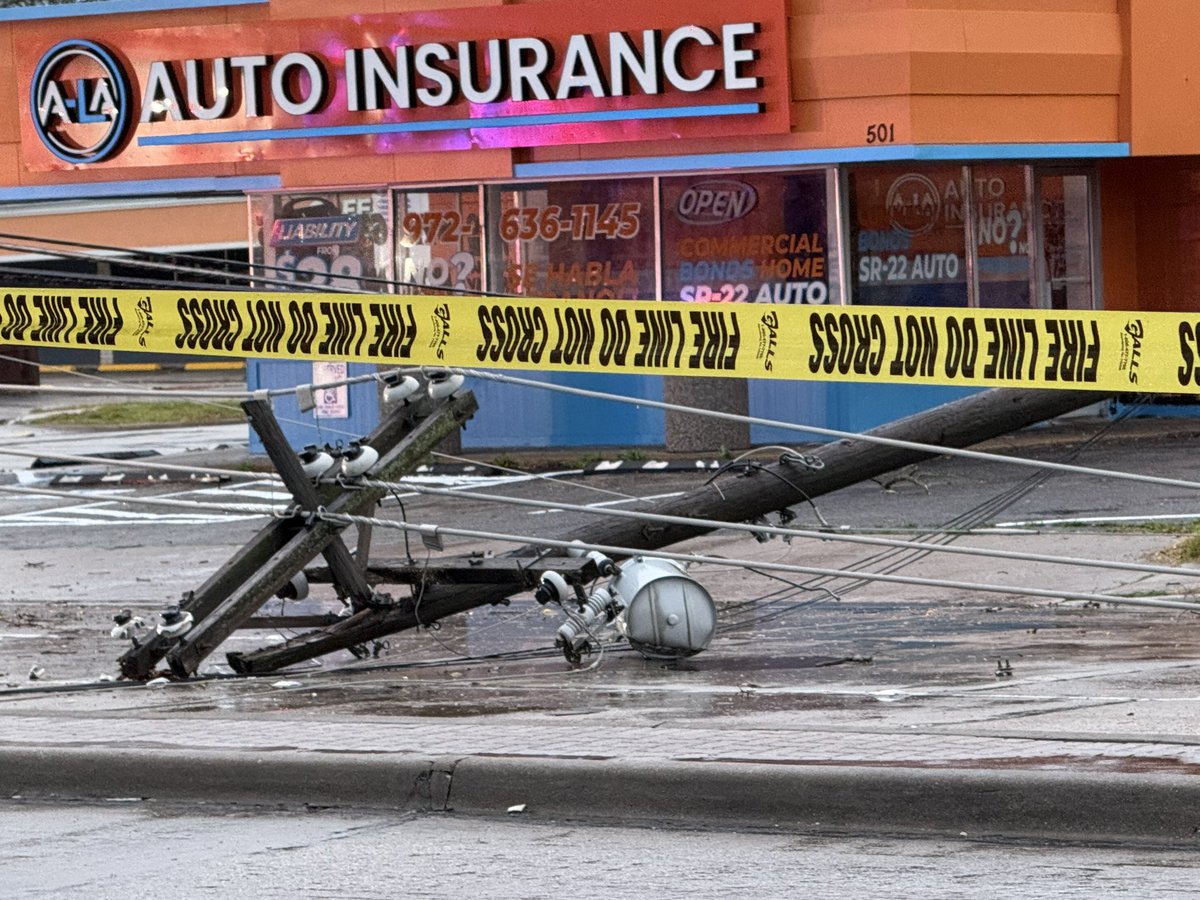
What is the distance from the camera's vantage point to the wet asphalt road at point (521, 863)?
244 inches

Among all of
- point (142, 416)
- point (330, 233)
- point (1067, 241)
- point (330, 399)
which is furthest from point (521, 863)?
point (142, 416)

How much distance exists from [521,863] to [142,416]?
27.6 metres

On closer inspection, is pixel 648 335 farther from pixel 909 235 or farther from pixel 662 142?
pixel 909 235

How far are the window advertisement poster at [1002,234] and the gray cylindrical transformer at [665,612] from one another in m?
12.9

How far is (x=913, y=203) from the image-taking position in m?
22.5

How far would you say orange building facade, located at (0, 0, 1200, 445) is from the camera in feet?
68.3

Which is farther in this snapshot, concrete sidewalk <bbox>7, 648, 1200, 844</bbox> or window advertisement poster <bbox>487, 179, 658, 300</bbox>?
window advertisement poster <bbox>487, 179, 658, 300</bbox>

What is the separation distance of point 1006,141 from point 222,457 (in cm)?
941

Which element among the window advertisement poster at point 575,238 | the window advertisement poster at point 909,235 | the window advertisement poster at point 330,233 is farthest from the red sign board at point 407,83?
the window advertisement poster at point 909,235

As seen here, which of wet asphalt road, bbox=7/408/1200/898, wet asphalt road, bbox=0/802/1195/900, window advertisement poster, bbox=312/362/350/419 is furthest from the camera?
window advertisement poster, bbox=312/362/350/419

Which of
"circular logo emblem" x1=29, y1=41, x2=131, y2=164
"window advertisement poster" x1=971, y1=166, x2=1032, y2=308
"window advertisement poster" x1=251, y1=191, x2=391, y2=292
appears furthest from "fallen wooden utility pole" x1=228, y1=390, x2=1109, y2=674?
"circular logo emblem" x1=29, y1=41, x2=131, y2=164

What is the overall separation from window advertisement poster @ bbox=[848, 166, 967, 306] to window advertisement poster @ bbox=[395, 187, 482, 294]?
416 centimetres

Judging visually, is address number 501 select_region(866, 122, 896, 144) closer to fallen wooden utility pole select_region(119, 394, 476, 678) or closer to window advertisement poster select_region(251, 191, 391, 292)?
window advertisement poster select_region(251, 191, 391, 292)

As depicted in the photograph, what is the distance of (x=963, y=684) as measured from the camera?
9406mm
